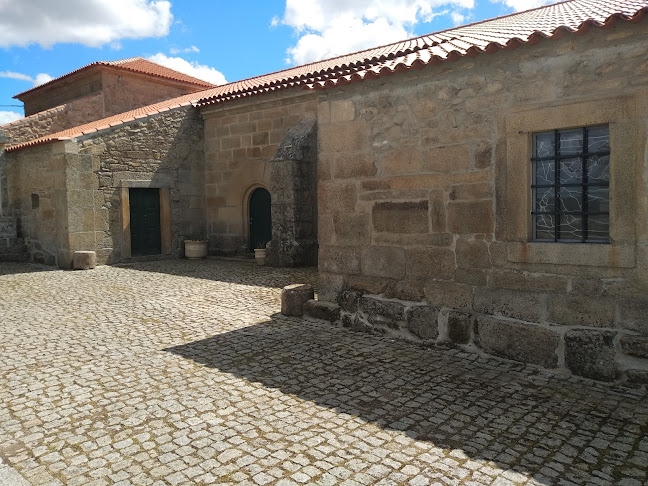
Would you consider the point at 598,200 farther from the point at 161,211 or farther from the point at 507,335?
the point at 161,211

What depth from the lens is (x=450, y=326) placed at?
505 cm

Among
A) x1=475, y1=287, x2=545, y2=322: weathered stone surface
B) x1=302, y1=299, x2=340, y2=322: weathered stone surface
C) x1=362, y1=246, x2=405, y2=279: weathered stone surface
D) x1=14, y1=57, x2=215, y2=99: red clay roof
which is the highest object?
x1=14, y1=57, x2=215, y2=99: red clay roof

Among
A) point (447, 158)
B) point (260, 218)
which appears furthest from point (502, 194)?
point (260, 218)

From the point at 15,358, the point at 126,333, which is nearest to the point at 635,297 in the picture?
the point at 126,333

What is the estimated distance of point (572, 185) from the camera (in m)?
4.37

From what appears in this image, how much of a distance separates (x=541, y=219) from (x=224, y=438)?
130 inches

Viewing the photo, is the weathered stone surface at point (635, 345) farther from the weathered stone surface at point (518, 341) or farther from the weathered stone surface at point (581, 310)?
the weathered stone surface at point (518, 341)

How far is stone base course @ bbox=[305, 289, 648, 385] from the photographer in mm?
3996

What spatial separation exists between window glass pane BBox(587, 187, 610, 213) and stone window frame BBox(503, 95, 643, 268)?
125mm

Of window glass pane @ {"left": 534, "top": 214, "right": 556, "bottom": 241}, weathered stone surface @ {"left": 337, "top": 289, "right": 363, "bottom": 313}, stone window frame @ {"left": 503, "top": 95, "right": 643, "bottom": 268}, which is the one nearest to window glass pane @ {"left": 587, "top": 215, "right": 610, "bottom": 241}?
stone window frame @ {"left": 503, "top": 95, "right": 643, "bottom": 268}

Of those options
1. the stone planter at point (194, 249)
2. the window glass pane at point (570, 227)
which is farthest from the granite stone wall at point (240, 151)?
the window glass pane at point (570, 227)

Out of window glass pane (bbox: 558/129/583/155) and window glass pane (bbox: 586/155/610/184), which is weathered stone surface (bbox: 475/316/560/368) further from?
window glass pane (bbox: 558/129/583/155)

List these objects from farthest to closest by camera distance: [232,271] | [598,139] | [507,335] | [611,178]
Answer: [232,271] < [507,335] < [598,139] < [611,178]

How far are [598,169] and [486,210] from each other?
100 centimetres
